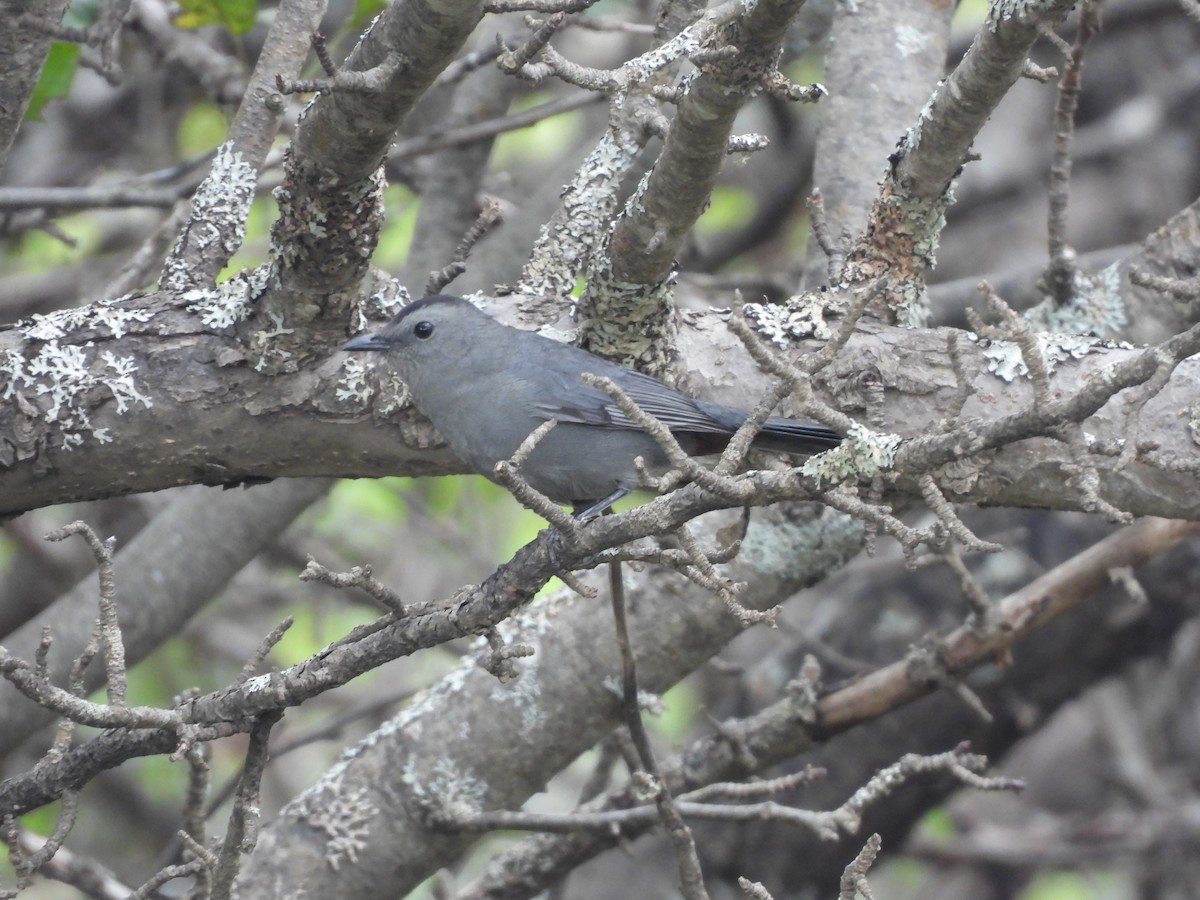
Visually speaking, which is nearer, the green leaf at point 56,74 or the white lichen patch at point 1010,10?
the white lichen patch at point 1010,10

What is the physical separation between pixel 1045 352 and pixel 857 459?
134cm

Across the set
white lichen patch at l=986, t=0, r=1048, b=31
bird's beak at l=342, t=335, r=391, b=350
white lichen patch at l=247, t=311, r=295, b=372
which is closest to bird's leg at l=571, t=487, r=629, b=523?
bird's beak at l=342, t=335, r=391, b=350

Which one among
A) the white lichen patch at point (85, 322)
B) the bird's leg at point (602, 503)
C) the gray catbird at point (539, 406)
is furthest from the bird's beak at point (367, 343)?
the bird's leg at point (602, 503)

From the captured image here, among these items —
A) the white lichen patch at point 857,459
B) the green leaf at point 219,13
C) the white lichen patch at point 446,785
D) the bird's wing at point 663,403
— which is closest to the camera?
the white lichen patch at point 857,459

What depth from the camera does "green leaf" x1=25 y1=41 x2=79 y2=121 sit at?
431 centimetres

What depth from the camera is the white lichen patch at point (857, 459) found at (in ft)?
7.77

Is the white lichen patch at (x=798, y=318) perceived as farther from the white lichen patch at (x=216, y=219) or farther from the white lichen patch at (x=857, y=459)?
the white lichen patch at (x=216, y=219)

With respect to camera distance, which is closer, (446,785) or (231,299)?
(231,299)

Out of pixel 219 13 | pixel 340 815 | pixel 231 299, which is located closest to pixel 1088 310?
pixel 231 299

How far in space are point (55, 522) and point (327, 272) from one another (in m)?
4.83

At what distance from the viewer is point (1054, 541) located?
19.6 ft

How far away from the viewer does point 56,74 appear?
14.4ft

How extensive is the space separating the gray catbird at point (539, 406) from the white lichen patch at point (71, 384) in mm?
558

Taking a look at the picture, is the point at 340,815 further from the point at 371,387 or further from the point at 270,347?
the point at 270,347
